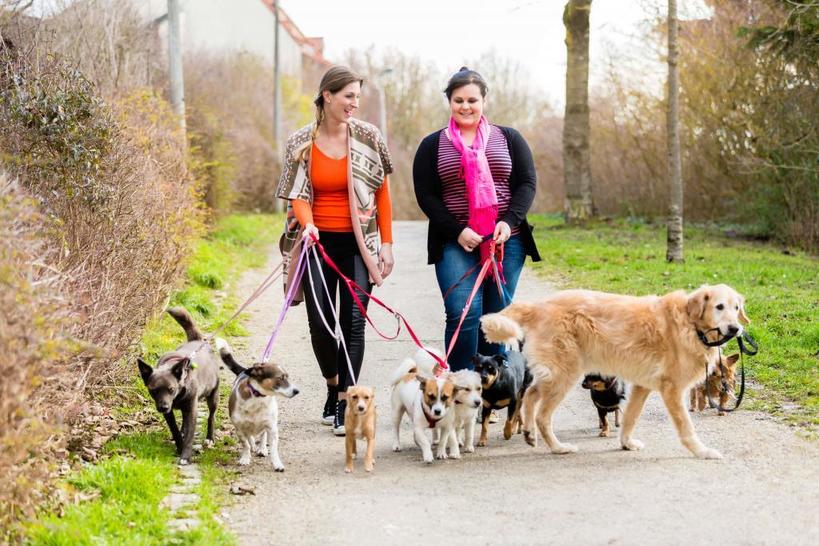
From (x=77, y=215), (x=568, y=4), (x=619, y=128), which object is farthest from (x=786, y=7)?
(x=77, y=215)

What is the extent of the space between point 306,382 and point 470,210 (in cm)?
265

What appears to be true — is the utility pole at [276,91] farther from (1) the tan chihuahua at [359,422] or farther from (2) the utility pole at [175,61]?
(1) the tan chihuahua at [359,422]

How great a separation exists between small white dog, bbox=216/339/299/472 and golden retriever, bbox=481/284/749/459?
4.37 ft

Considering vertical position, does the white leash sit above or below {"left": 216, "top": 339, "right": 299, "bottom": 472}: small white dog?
above

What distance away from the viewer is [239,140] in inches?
955

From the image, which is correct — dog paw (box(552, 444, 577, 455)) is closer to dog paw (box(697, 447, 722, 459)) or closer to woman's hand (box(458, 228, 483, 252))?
dog paw (box(697, 447, 722, 459))

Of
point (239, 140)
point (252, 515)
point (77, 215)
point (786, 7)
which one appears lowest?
point (252, 515)

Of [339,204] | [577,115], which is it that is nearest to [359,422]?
[339,204]

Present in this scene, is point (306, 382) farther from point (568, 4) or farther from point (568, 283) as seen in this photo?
point (568, 4)

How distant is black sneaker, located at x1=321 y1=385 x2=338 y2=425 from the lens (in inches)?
260

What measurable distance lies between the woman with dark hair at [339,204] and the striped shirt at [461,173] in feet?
1.37

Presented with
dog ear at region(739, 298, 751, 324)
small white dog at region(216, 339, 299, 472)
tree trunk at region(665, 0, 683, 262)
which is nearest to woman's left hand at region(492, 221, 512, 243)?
dog ear at region(739, 298, 751, 324)

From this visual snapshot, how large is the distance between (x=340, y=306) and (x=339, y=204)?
0.70 m

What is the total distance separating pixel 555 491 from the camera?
5148 mm
